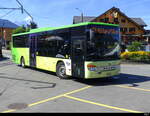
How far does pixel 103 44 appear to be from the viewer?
902 cm

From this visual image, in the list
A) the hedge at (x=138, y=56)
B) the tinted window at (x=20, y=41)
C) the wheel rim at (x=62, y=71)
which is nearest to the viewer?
the wheel rim at (x=62, y=71)

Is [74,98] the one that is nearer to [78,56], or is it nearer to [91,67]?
[91,67]

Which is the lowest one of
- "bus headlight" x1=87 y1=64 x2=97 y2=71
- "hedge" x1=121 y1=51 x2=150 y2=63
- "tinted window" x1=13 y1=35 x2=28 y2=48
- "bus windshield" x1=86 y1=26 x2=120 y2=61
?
"bus headlight" x1=87 y1=64 x2=97 y2=71

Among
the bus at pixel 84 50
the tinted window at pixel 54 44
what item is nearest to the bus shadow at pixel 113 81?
the bus at pixel 84 50

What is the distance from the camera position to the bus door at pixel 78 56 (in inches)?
352

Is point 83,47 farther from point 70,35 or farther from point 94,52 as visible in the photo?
point 70,35

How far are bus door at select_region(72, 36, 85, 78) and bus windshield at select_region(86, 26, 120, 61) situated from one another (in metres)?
0.38

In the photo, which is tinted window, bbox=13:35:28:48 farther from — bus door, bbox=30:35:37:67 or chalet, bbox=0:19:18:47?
chalet, bbox=0:19:18:47

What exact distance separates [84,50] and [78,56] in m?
0.59

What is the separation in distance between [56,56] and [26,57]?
17.8 feet

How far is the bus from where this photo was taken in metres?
8.72

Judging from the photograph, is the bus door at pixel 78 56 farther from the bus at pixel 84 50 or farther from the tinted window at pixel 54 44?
the tinted window at pixel 54 44

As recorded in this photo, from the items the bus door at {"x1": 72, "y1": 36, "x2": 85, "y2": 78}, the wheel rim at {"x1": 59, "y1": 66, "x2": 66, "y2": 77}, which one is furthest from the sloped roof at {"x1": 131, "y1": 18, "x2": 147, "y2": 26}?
the bus door at {"x1": 72, "y1": 36, "x2": 85, "y2": 78}

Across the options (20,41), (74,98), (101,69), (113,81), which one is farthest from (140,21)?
(74,98)
